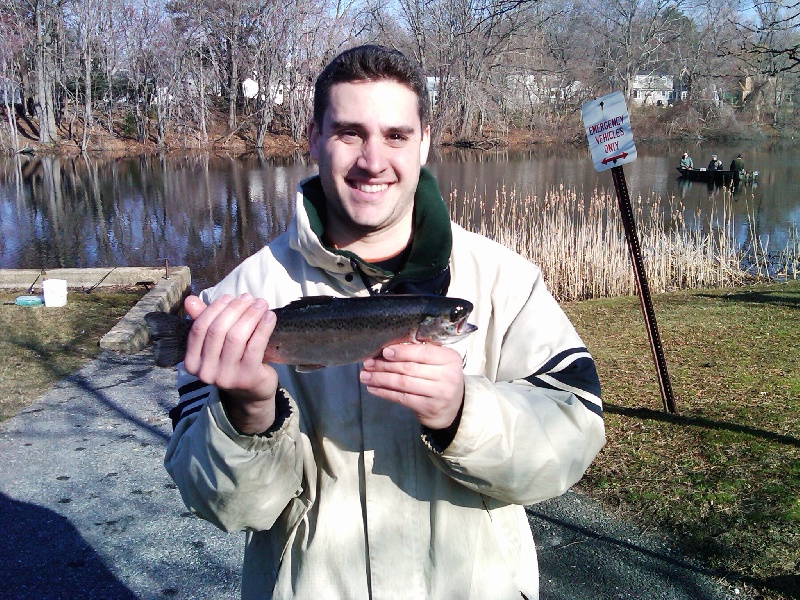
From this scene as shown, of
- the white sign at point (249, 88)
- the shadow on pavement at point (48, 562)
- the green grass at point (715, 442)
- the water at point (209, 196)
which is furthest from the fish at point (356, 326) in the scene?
the white sign at point (249, 88)

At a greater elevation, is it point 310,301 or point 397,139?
point 397,139

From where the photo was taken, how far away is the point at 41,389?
8.08 m

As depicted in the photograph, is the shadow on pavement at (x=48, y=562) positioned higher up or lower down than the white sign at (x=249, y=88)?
lower down

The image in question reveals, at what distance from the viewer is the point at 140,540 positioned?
484cm

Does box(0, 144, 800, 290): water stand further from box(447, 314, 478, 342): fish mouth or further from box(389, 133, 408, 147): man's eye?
box(447, 314, 478, 342): fish mouth

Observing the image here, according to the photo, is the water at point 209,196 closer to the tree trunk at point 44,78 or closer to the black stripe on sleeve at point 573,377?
the tree trunk at point 44,78

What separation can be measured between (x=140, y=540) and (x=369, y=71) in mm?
3986

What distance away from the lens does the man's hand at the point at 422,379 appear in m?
1.81

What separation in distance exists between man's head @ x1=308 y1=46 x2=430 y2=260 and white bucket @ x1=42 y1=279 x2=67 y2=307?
1110cm

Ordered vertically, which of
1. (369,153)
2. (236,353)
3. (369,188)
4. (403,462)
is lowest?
(403,462)

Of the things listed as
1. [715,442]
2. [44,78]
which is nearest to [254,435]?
[715,442]

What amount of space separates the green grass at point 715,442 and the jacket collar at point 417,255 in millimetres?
3190

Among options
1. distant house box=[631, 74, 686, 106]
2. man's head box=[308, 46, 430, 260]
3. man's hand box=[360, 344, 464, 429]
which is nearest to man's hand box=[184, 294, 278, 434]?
man's hand box=[360, 344, 464, 429]

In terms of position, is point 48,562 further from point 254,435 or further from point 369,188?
point 369,188
